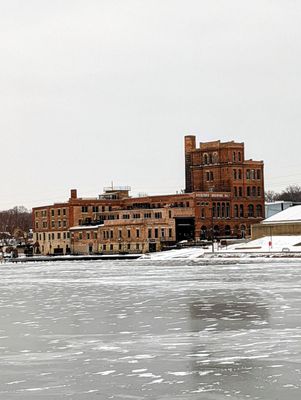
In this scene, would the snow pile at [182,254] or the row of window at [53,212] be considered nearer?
the snow pile at [182,254]

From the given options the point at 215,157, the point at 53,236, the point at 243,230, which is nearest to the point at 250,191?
the point at 243,230

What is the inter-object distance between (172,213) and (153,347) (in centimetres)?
12455

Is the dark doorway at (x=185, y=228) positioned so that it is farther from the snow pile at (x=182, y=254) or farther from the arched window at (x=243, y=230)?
the snow pile at (x=182, y=254)

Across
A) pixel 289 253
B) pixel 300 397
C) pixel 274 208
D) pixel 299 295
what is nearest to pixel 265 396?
pixel 300 397

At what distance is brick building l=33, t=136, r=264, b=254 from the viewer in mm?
145750

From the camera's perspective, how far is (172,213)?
146m

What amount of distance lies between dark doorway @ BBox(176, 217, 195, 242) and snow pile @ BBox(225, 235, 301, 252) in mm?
21790

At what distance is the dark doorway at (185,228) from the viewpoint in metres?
146

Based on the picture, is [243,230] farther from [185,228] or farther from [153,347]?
[153,347]

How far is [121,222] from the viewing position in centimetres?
14925

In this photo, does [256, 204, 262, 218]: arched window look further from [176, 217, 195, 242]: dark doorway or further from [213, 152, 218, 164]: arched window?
[176, 217, 195, 242]: dark doorway

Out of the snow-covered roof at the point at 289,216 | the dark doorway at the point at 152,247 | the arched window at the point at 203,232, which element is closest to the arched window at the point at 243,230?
the arched window at the point at 203,232

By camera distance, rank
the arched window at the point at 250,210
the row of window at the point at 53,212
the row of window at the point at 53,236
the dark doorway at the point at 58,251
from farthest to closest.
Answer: the row of window at the point at 53,212
the dark doorway at the point at 58,251
the row of window at the point at 53,236
the arched window at the point at 250,210

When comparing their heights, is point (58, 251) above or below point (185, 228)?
below
